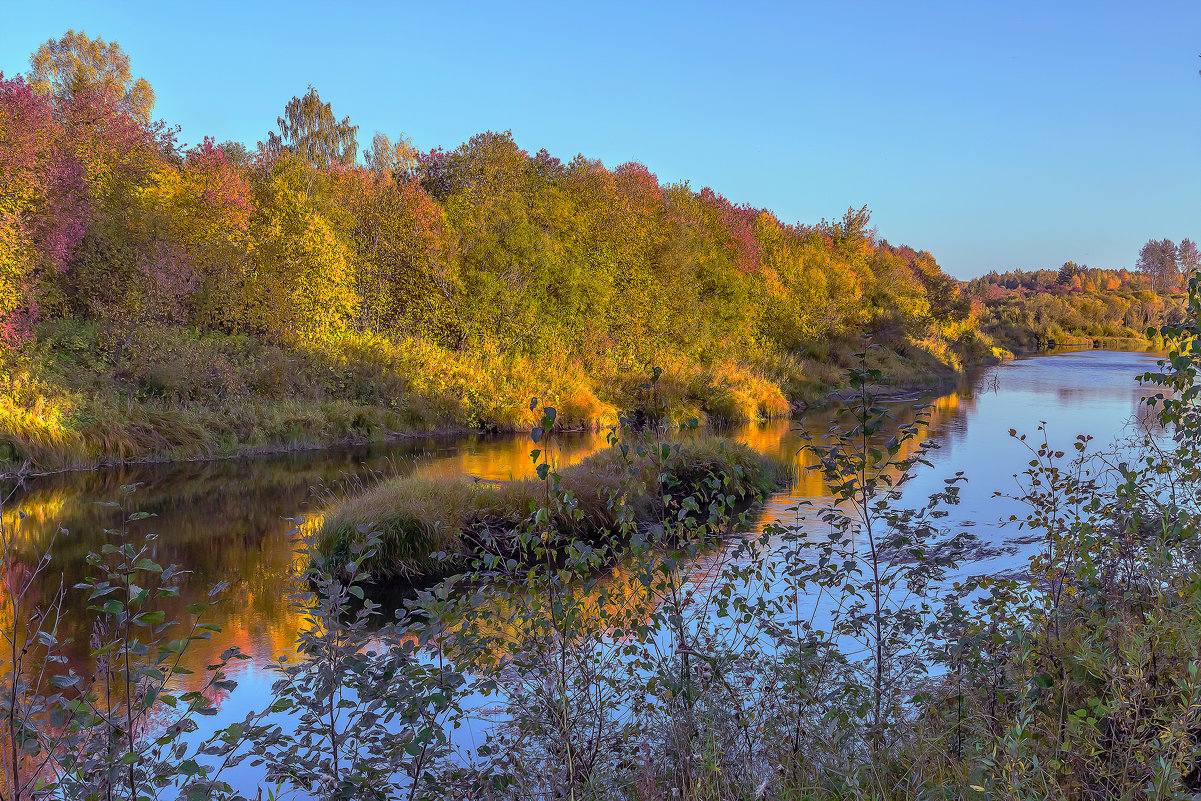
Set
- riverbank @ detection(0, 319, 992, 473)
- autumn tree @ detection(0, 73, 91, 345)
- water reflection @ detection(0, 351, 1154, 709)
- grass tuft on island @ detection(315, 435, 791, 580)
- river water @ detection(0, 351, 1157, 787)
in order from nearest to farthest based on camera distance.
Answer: river water @ detection(0, 351, 1157, 787) → water reflection @ detection(0, 351, 1154, 709) → grass tuft on island @ detection(315, 435, 791, 580) → riverbank @ detection(0, 319, 992, 473) → autumn tree @ detection(0, 73, 91, 345)

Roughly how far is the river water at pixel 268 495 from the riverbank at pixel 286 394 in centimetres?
88

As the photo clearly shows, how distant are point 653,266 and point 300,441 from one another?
1800cm

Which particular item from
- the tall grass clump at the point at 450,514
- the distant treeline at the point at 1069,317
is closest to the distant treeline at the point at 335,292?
the tall grass clump at the point at 450,514

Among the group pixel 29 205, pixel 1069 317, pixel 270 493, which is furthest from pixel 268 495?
pixel 1069 317

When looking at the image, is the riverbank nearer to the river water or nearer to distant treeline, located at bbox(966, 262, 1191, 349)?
the river water

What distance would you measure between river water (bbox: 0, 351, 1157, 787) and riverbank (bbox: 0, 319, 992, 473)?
2.88ft

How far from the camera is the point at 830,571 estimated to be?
4684 millimetres

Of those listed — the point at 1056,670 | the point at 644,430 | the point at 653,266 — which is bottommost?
the point at 1056,670

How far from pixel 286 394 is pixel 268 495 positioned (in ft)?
27.5

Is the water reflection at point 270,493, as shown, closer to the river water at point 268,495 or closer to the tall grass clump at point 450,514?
the river water at point 268,495

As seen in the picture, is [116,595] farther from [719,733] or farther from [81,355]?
[81,355]

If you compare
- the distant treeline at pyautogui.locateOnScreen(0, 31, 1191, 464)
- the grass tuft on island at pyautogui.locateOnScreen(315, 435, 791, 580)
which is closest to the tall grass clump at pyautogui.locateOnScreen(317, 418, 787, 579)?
the grass tuft on island at pyautogui.locateOnScreen(315, 435, 791, 580)

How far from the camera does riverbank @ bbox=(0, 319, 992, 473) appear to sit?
17922 millimetres

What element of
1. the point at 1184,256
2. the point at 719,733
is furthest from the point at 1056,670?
the point at 1184,256
